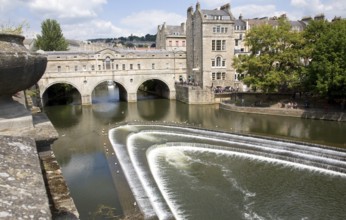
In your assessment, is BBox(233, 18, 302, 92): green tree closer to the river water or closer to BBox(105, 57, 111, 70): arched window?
the river water

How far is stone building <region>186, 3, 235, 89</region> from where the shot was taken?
1949 inches

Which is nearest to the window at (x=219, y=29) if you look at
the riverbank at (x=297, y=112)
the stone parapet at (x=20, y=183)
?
the riverbank at (x=297, y=112)

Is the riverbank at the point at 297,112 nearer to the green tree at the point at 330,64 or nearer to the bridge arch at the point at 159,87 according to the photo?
the green tree at the point at 330,64

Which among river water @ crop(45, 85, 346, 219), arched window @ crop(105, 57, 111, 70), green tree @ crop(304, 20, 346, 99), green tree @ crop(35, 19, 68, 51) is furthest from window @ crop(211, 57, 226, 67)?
green tree @ crop(35, 19, 68, 51)

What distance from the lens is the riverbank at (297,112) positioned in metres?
33.3

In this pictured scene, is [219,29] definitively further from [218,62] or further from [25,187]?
[25,187]

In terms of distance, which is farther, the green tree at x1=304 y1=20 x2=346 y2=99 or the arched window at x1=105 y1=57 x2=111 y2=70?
the arched window at x1=105 y1=57 x2=111 y2=70

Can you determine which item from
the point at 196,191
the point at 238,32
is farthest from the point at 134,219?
the point at 238,32

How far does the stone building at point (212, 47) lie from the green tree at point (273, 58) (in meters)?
8.88

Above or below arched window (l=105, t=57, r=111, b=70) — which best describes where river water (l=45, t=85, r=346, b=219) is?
below

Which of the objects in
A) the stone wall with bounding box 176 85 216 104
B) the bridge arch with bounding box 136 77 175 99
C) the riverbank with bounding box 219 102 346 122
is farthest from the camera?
the bridge arch with bounding box 136 77 175 99

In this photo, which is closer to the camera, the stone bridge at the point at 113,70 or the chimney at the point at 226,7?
the stone bridge at the point at 113,70

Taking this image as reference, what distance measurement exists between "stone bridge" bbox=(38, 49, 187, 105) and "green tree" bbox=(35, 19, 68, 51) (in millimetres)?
16303

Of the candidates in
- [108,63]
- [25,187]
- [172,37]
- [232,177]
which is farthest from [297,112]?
[172,37]
